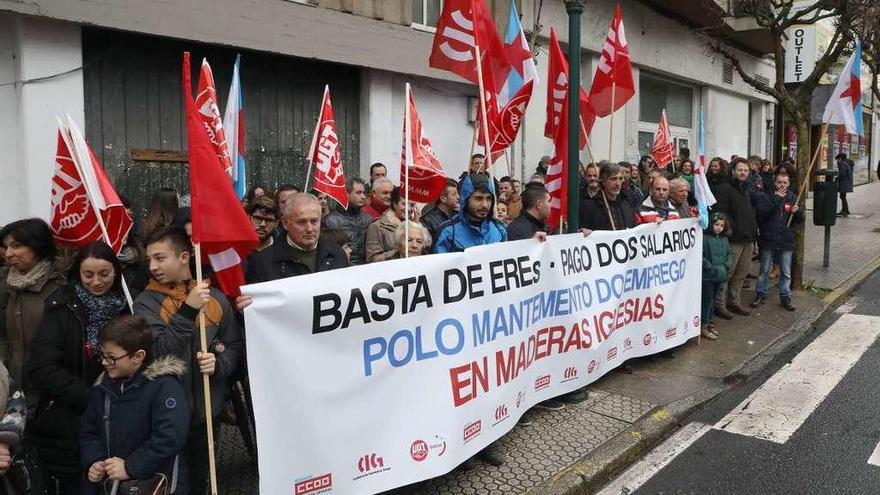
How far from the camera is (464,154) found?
452 inches

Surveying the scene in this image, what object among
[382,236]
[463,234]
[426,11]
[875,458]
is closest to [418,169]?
[463,234]

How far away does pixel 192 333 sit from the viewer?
3.17 m

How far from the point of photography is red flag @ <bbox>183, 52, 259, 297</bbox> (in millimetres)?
3096

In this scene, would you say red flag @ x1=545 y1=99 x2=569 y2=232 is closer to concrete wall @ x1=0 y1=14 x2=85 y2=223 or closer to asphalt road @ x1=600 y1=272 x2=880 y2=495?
asphalt road @ x1=600 y1=272 x2=880 y2=495

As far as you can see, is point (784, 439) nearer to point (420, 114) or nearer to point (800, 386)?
point (800, 386)

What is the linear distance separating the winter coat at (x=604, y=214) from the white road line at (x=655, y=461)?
7.78 feet

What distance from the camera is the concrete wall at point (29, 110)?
6.21 m

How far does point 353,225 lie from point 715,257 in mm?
4012

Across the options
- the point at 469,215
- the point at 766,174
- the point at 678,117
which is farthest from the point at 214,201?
the point at 678,117

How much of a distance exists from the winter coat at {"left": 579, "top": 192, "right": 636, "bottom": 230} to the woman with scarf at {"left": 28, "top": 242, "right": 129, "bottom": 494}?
4.80 metres

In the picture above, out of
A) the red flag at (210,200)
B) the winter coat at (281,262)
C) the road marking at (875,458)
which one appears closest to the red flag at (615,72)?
the road marking at (875,458)

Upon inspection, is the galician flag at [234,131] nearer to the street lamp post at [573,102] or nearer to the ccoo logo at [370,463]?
the street lamp post at [573,102]

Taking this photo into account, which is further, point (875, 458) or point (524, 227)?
point (524, 227)

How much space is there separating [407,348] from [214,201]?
1.30 m
